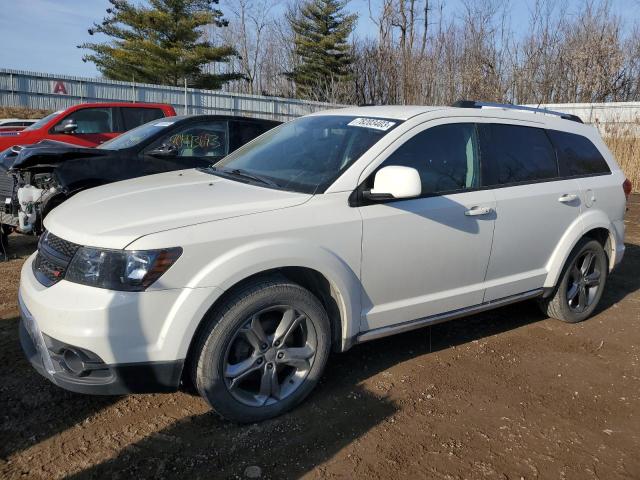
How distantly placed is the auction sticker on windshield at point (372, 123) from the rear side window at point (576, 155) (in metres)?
1.67

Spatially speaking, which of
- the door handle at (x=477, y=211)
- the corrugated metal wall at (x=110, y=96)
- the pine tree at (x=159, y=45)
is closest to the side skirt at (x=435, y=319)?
the door handle at (x=477, y=211)

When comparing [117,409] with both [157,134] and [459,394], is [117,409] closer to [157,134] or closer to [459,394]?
[459,394]

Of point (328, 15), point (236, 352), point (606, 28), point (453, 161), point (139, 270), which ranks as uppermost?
point (328, 15)

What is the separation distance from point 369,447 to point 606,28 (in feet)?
83.5

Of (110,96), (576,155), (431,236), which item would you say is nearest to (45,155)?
(431,236)

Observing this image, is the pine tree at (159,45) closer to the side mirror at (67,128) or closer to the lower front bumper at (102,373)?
the side mirror at (67,128)

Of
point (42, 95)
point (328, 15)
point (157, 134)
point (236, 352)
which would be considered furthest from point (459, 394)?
point (328, 15)

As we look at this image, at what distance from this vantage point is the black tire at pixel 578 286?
4.71 metres

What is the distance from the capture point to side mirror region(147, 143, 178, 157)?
6.32 m

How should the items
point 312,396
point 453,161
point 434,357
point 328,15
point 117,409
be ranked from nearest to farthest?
point 117,409
point 312,396
point 453,161
point 434,357
point 328,15

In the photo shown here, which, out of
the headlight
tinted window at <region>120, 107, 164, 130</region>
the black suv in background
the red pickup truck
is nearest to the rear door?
the headlight

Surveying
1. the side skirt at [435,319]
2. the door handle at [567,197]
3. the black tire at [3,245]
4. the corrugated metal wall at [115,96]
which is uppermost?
the corrugated metal wall at [115,96]

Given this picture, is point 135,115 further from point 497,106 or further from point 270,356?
point 270,356

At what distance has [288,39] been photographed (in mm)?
41719
